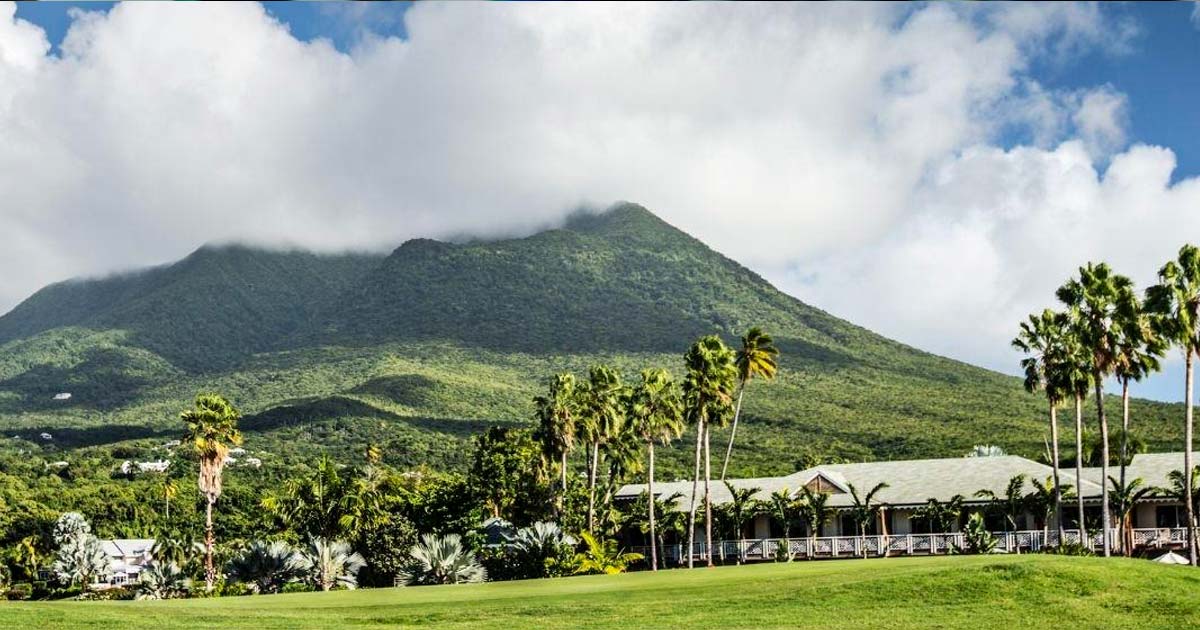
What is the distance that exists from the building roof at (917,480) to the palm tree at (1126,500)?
1437mm

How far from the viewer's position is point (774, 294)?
646 feet

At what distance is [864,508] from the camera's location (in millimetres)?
56000

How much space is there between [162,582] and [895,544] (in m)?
31.1

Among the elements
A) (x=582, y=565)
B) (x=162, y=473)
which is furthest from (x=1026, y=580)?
(x=162, y=473)

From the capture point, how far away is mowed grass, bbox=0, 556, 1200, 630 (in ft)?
80.3

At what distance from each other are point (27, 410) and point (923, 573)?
190621 mm

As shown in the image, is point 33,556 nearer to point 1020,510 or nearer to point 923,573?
point 1020,510

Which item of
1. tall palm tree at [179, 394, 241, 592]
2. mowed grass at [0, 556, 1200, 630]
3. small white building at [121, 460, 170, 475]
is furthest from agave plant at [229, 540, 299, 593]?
small white building at [121, 460, 170, 475]

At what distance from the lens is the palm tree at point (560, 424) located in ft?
208

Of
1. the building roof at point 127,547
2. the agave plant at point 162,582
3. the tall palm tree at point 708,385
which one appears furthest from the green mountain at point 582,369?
the agave plant at point 162,582

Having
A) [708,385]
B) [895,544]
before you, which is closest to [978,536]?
[895,544]

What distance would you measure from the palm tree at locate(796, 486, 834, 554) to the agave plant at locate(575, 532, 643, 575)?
334 inches

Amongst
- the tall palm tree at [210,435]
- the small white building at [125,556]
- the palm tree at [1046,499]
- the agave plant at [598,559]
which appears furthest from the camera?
the small white building at [125,556]

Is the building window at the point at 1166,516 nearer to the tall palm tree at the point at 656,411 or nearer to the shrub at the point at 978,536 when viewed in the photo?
the shrub at the point at 978,536
